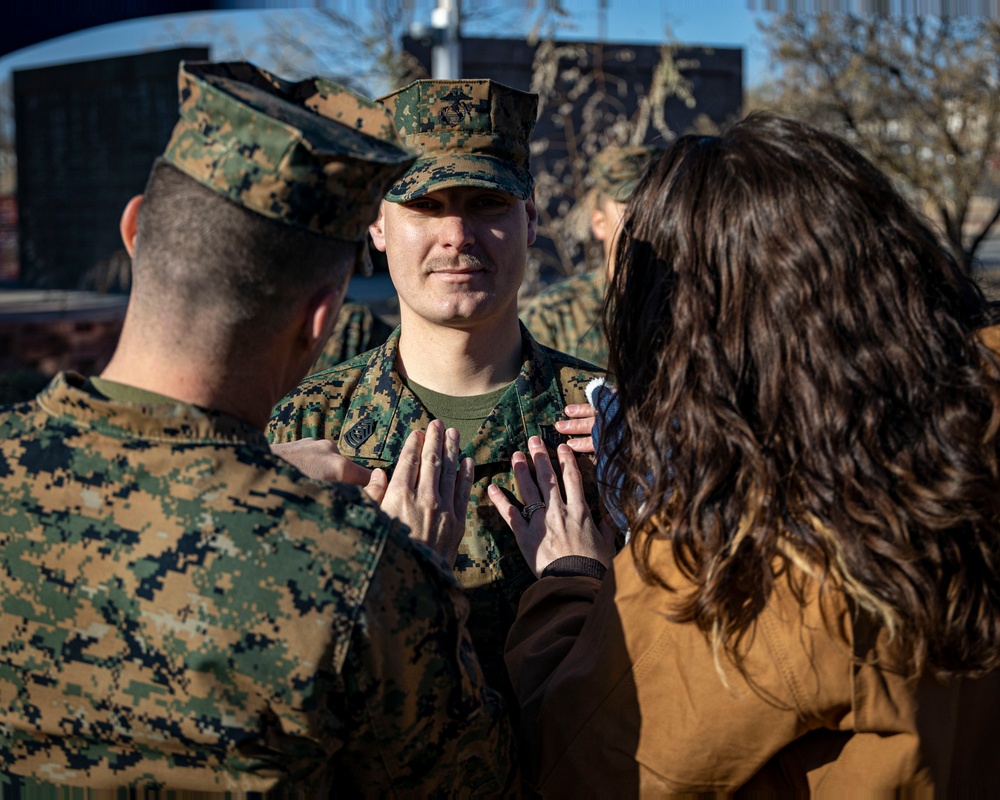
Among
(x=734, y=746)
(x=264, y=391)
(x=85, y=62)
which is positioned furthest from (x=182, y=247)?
(x=85, y=62)

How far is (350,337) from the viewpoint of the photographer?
5.08 m

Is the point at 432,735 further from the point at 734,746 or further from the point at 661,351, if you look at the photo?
the point at 661,351

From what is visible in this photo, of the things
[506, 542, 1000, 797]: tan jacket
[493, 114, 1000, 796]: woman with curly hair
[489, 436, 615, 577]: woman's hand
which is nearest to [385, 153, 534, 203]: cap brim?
[489, 436, 615, 577]: woman's hand

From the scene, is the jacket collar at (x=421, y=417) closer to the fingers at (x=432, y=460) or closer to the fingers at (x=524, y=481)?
the fingers at (x=524, y=481)

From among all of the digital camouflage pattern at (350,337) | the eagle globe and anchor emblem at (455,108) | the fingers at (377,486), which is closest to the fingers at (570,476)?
the fingers at (377,486)

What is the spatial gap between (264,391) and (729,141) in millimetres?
894

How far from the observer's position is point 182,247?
1481 millimetres

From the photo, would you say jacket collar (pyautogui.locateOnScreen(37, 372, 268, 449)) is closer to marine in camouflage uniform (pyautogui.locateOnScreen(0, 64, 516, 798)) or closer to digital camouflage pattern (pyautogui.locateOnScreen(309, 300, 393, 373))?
marine in camouflage uniform (pyautogui.locateOnScreen(0, 64, 516, 798))

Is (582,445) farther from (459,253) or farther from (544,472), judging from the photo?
(459,253)

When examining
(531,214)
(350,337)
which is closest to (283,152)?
(531,214)

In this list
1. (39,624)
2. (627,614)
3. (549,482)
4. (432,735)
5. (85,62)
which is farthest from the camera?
(85,62)

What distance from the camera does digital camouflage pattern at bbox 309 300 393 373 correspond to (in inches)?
199

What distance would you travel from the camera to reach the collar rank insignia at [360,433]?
2703 millimetres

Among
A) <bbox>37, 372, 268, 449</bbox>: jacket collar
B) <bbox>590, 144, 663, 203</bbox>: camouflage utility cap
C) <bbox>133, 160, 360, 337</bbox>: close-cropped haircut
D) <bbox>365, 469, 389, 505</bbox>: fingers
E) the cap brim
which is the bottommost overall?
<bbox>365, 469, 389, 505</bbox>: fingers
